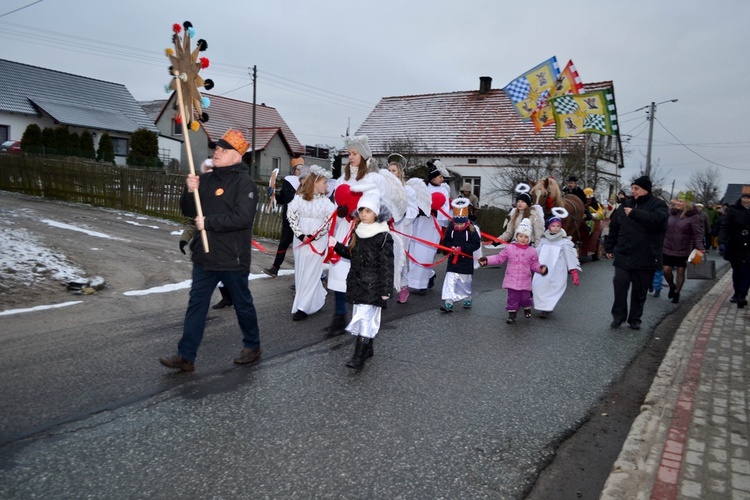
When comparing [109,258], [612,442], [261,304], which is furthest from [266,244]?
[612,442]

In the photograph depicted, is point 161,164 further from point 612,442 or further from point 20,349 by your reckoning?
point 612,442

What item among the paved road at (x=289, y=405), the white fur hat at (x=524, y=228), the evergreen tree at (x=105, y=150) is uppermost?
the evergreen tree at (x=105, y=150)

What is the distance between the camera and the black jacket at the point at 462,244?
8.41 m

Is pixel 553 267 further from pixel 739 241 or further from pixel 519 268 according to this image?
pixel 739 241

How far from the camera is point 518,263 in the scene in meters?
8.11

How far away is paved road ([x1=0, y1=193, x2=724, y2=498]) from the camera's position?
Answer: 3367mm

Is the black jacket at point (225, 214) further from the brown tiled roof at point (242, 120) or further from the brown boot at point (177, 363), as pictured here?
the brown tiled roof at point (242, 120)

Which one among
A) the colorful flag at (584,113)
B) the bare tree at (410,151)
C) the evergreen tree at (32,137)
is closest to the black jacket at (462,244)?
the colorful flag at (584,113)

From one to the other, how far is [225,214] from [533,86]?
16.1 meters

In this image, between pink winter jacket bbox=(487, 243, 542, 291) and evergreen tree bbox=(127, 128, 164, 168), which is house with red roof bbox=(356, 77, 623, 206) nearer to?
evergreen tree bbox=(127, 128, 164, 168)

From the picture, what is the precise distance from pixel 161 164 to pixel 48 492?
37.8 m

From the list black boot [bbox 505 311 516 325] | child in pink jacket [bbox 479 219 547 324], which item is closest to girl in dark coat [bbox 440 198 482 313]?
child in pink jacket [bbox 479 219 547 324]

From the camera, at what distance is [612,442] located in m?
4.20

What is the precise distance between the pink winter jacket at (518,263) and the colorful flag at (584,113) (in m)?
9.92
